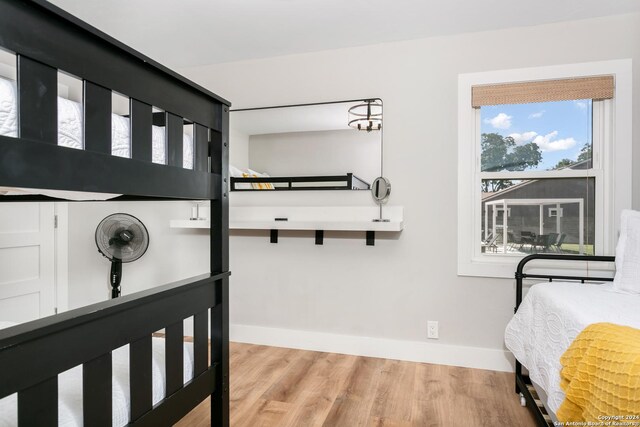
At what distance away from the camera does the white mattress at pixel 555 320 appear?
1.26m

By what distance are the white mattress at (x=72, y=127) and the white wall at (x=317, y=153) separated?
148 centimetres

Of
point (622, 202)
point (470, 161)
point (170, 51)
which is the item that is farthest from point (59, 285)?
point (622, 202)

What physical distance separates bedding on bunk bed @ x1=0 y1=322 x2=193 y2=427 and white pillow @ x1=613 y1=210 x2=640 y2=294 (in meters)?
1.90

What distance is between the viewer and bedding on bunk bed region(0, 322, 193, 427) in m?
0.87

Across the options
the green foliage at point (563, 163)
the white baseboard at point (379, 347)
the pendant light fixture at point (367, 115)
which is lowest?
the white baseboard at point (379, 347)

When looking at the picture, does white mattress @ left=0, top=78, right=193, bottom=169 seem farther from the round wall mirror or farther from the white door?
the white door

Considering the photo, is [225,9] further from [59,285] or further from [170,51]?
[59,285]

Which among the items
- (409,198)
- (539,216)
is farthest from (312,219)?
(539,216)

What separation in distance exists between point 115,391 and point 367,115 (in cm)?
212

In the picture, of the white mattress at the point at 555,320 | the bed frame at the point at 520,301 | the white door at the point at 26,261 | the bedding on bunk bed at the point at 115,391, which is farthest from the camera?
the white door at the point at 26,261

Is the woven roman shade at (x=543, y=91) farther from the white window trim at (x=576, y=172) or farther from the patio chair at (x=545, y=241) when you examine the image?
the patio chair at (x=545, y=241)

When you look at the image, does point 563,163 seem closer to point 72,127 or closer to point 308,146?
point 308,146

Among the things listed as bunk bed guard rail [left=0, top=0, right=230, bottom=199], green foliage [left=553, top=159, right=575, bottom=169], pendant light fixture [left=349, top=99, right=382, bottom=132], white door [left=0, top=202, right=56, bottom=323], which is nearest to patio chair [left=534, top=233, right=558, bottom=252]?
green foliage [left=553, top=159, right=575, bottom=169]

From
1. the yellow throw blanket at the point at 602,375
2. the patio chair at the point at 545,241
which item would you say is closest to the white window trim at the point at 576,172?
the patio chair at the point at 545,241
